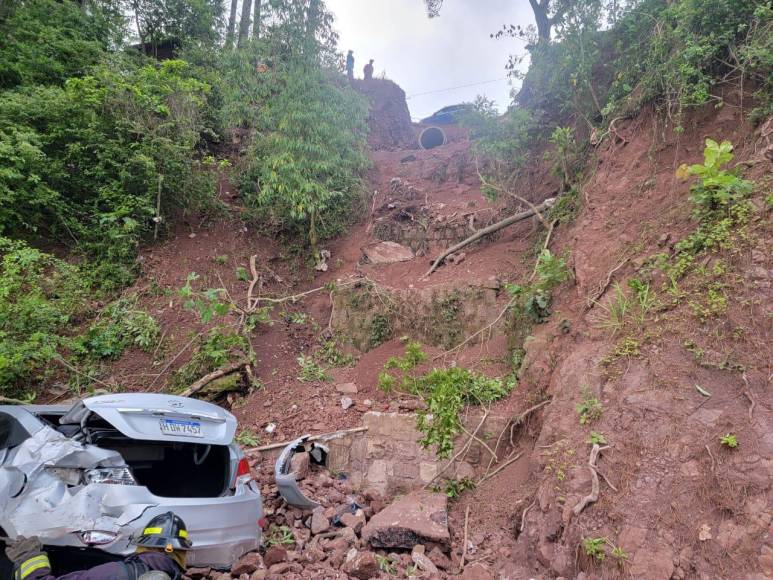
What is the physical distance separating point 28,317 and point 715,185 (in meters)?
8.30

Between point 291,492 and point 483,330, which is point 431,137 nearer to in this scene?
point 483,330

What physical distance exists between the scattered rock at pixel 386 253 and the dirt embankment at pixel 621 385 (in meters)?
1.30

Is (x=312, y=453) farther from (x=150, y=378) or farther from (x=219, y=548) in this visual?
(x=150, y=378)

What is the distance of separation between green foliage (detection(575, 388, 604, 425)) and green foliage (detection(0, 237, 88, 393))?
258 inches

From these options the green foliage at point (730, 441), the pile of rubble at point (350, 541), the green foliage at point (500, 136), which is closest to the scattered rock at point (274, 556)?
the pile of rubble at point (350, 541)

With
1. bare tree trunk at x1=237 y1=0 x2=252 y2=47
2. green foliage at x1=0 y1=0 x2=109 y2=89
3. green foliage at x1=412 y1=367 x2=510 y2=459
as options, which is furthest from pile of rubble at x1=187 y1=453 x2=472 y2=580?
bare tree trunk at x1=237 y1=0 x2=252 y2=47

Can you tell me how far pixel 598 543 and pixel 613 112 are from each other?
241 inches

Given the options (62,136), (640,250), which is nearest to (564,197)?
(640,250)

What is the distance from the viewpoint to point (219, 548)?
107 inches

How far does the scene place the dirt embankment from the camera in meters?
2.54

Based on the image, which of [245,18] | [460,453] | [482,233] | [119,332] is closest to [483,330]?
[460,453]

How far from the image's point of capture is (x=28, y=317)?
608 centimetres

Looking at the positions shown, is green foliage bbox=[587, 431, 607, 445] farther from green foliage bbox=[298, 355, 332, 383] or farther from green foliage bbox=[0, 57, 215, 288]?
green foliage bbox=[0, 57, 215, 288]

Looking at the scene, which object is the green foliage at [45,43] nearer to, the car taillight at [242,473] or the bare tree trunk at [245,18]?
the bare tree trunk at [245,18]
